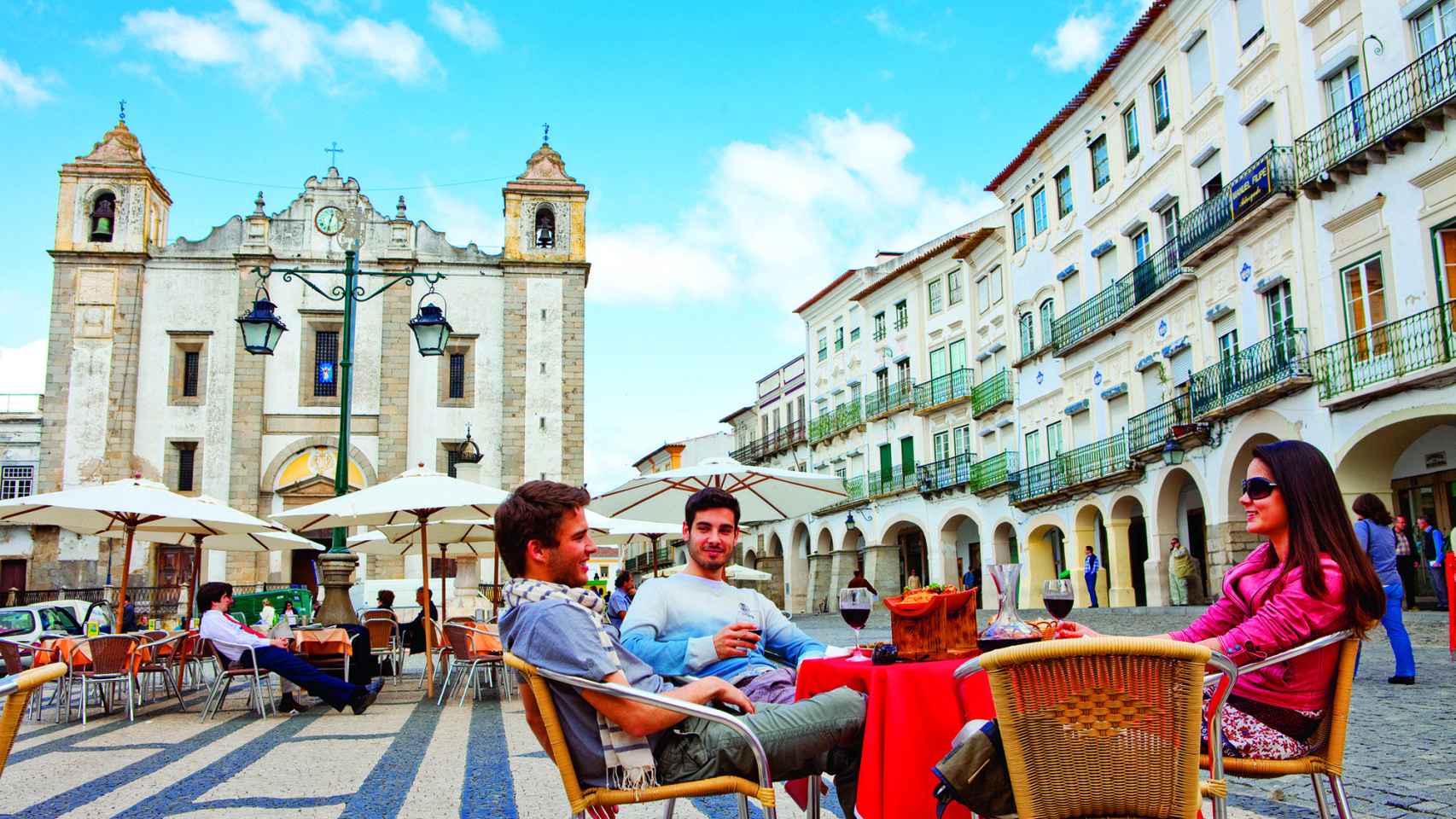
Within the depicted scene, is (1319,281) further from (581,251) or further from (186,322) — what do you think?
(186,322)

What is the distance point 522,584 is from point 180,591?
107 feet

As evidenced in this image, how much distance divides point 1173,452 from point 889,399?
55.6 ft

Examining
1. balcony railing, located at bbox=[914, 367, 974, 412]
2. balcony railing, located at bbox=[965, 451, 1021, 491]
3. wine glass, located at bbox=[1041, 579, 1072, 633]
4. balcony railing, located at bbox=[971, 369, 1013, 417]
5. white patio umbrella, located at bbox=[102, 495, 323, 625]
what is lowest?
wine glass, located at bbox=[1041, 579, 1072, 633]

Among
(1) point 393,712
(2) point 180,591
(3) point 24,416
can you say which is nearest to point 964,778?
(1) point 393,712

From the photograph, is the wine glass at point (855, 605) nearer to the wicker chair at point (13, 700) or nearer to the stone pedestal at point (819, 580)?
the wicker chair at point (13, 700)

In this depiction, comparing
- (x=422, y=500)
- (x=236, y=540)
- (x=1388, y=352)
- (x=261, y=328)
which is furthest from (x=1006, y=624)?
(x=236, y=540)

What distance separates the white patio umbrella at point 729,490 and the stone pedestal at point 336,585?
4323 mm

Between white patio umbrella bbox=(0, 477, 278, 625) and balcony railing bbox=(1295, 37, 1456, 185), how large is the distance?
51.0ft

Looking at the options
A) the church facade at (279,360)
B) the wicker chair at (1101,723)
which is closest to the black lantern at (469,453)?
the church facade at (279,360)

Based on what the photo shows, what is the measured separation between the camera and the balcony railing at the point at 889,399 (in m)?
37.2

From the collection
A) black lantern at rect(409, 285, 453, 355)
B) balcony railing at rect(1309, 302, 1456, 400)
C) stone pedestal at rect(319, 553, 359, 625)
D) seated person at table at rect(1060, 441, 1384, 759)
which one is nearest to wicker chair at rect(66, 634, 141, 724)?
stone pedestal at rect(319, 553, 359, 625)

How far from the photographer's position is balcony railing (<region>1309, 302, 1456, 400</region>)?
14695 mm

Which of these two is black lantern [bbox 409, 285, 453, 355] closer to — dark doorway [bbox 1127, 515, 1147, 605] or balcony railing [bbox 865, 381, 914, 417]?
dark doorway [bbox 1127, 515, 1147, 605]

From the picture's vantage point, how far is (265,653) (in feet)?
29.3
